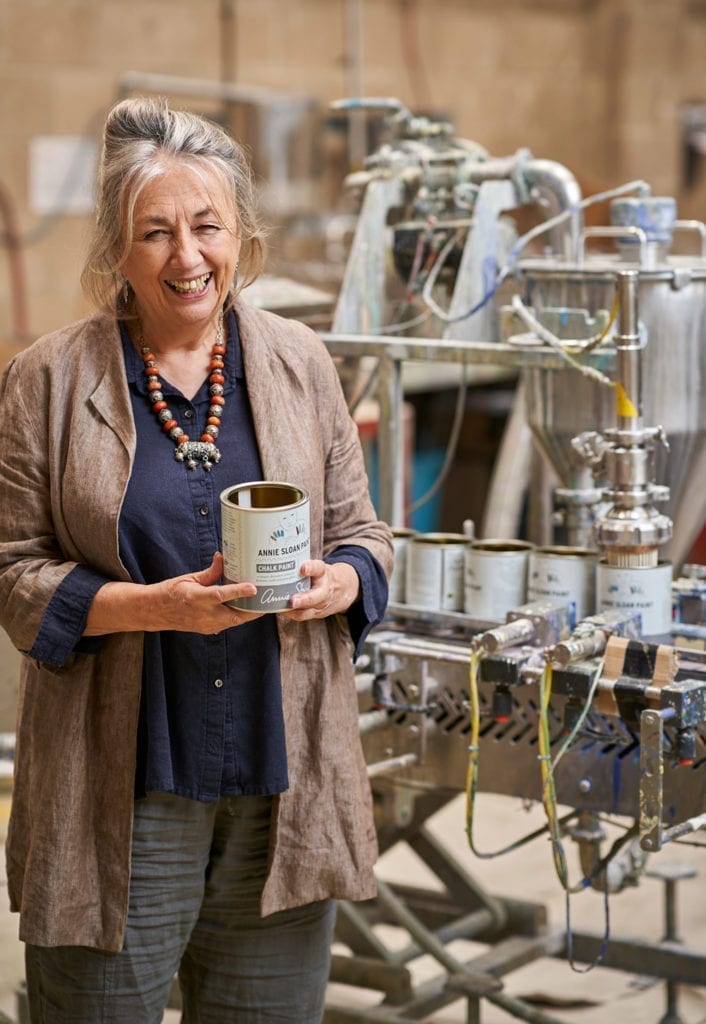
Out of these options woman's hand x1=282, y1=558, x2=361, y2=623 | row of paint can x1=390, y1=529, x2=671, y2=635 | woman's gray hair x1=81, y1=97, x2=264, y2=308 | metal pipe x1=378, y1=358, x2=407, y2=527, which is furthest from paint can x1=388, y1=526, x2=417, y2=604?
woman's gray hair x1=81, y1=97, x2=264, y2=308

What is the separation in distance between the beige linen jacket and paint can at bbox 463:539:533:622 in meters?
0.42

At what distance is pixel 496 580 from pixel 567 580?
0.38ft

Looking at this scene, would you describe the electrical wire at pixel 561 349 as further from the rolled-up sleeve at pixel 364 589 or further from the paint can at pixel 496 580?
the rolled-up sleeve at pixel 364 589

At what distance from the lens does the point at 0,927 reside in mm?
3115

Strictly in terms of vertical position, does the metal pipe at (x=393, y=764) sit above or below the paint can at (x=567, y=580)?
below

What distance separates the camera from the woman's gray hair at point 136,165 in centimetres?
160

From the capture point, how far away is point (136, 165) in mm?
1599

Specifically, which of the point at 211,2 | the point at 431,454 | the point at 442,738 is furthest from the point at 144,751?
the point at 211,2

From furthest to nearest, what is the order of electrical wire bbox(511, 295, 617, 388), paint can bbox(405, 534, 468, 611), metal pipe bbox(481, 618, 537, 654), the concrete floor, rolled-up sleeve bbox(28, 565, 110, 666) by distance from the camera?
1. the concrete floor
2. paint can bbox(405, 534, 468, 611)
3. electrical wire bbox(511, 295, 617, 388)
4. metal pipe bbox(481, 618, 537, 654)
5. rolled-up sleeve bbox(28, 565, 110, 666)

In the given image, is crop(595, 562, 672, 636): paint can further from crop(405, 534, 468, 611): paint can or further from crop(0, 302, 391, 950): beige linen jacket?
crop(0, 302, 391, 950): beige linen jacket

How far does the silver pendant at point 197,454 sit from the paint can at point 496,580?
Result: 0.62 m

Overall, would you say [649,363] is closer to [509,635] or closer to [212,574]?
[509,635]

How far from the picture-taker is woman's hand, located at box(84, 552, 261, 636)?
1502 mm
